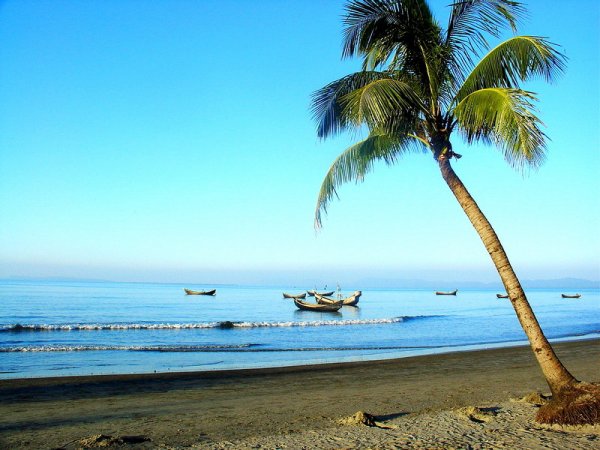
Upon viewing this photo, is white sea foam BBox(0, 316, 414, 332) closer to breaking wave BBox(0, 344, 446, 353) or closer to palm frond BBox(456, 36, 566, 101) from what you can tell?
breaking wave BBox(0, 344, 446, 353)

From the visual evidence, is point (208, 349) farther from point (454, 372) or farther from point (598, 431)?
point (598, 431)

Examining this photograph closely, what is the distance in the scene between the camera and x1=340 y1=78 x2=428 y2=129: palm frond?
25.7ft

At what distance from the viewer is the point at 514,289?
7.62 m

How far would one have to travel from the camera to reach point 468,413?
25.7 feet

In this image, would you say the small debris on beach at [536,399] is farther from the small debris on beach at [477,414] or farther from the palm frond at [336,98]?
the palm frond at [336,98]

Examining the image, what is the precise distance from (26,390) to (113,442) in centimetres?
593

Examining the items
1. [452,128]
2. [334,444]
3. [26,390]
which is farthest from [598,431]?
[26,390]

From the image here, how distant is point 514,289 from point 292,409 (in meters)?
4.51

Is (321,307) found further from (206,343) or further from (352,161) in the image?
(352,161)

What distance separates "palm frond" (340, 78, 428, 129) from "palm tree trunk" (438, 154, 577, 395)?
3.82 feet

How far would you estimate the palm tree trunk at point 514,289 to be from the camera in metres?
7.36

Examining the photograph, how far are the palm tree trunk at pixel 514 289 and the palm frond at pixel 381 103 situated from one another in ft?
3.82

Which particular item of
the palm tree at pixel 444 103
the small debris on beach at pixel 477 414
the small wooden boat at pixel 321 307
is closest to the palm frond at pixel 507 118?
the palm tree at pixel 444 103

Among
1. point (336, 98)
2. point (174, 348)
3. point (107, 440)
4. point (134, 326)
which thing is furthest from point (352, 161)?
point (134, 326)
